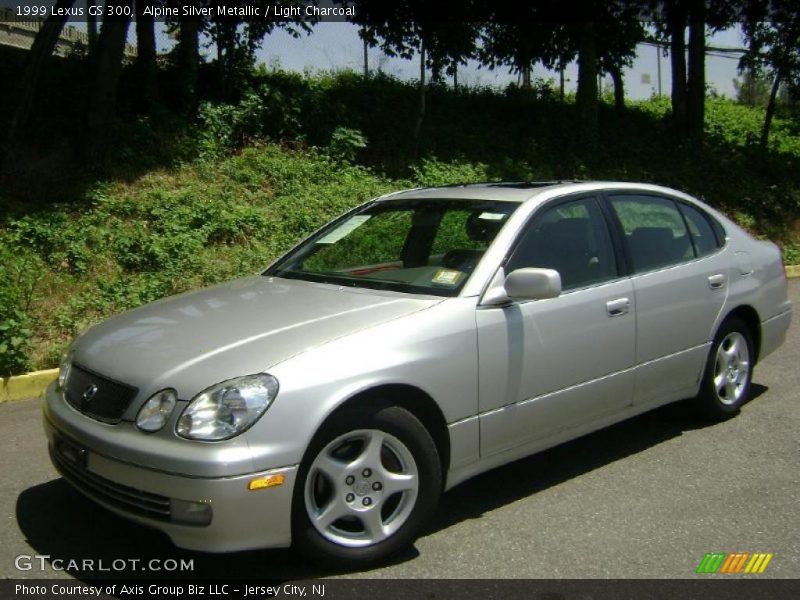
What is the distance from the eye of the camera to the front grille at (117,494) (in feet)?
10.9

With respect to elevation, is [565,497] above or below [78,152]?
below

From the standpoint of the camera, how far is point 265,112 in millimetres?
13719

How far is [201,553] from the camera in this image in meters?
3.79

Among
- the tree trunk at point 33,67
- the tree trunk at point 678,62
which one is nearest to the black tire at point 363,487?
the tree trunk at point 33,67

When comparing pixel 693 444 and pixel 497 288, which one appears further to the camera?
pixel 693 444

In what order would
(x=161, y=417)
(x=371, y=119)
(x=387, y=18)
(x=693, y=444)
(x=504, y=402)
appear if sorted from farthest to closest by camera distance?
1. (x=371, y=119)
2. (x=387, y=18)
3. (x=693, y=444)
4. (x=504, y=402)
5. (x=161, y=417)

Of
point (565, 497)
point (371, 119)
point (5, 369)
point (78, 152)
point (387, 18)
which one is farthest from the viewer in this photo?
point (371, 119)

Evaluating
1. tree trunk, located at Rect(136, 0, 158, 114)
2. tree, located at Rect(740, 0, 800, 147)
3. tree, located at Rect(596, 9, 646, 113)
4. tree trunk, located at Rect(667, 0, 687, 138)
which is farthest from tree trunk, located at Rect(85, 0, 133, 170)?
tree, located at Rect(740, 0, 800, 147)

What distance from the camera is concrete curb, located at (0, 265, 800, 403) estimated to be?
641cm

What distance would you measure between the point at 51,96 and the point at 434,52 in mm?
6152

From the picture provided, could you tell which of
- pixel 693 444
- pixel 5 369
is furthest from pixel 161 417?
pixel 5 369

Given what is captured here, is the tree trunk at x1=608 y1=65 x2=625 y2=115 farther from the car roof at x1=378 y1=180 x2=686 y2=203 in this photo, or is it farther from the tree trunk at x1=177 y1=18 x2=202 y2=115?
the car roof at x1=378 y1=180 x2=686 y2=203

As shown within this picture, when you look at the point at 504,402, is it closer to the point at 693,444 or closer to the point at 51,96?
the point at 693,444

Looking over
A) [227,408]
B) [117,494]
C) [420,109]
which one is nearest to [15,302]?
[117,494]
